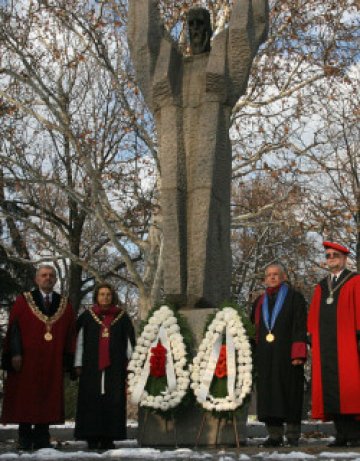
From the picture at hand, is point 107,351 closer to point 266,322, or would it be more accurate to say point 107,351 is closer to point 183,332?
point 183,332

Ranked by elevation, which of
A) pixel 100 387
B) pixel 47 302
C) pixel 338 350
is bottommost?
pixel 100 387

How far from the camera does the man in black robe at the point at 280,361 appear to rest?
7656mm

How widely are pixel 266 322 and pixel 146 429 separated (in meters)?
1.58

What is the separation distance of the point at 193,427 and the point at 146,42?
4146mm

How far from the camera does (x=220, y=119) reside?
833cm

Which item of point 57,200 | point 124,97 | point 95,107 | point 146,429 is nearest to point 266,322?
point 146,429

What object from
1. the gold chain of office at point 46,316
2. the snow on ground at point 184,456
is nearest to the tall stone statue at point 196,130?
the gold chain of office at point 46,316

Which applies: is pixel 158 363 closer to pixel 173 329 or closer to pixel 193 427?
pixel 173 329

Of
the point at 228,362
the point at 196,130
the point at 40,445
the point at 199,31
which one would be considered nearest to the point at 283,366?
the point at 228,362

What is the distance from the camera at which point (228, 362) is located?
24.4 feet

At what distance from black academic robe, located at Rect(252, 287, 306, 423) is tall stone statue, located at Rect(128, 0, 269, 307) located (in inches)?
28.8

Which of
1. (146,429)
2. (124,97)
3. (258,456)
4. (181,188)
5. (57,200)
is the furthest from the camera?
(57,200)

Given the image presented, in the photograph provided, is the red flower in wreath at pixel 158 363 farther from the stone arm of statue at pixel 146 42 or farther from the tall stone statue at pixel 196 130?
the stone arm of statue at pixel 146 42

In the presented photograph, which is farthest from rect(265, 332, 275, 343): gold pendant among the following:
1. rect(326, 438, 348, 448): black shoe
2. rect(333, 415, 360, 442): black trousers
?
rect(326, 438, 348, 448): black shoe
